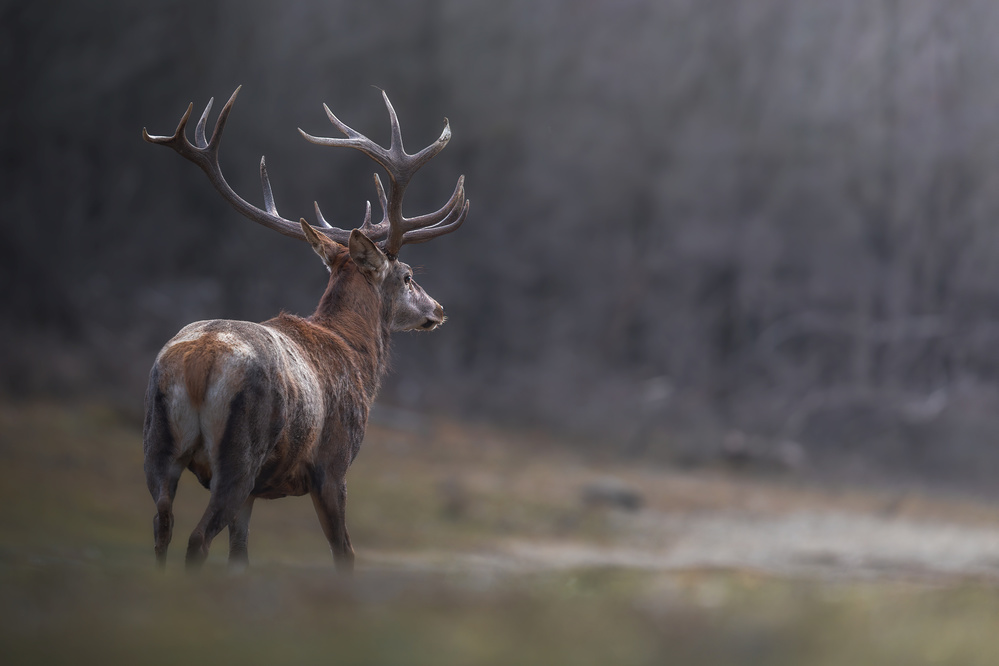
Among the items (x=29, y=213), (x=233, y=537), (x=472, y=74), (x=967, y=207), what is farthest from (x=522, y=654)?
(x=967, y=207)

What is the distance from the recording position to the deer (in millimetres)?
4523

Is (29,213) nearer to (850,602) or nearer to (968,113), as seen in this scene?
(850,602)

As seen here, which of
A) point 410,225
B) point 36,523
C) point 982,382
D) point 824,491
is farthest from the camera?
point 982,382

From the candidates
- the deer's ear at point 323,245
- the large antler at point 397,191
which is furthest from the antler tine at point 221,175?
the large antler at point 397,191

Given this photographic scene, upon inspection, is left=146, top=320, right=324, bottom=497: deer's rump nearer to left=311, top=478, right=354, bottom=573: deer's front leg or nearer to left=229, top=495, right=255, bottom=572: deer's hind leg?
left=311, top=478, right=354, bottom=573: deer's front leg

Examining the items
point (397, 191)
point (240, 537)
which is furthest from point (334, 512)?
point (397, 191)

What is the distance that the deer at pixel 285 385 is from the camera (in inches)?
178

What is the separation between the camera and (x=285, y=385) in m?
4.78

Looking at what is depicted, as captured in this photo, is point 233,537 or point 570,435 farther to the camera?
point 570,435

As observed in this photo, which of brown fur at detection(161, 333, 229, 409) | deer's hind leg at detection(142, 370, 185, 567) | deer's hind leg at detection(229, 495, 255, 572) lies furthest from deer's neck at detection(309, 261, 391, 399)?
deer's hind leg at detection(142, 370, 185, 567)

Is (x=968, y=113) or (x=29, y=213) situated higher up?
(x=968, y=113)

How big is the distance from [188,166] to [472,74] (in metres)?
5.53

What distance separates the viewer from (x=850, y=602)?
2336 millimetres

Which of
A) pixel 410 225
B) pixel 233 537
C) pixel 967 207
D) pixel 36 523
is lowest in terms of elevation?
pixel 36 523
